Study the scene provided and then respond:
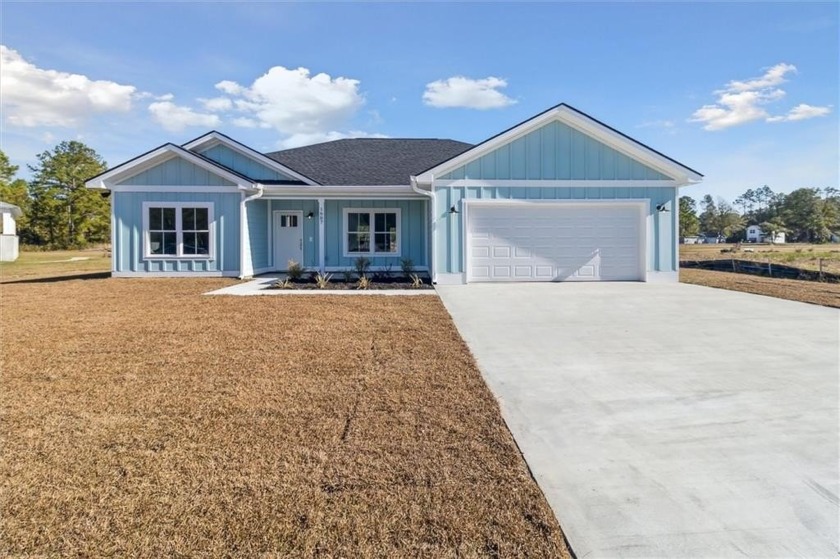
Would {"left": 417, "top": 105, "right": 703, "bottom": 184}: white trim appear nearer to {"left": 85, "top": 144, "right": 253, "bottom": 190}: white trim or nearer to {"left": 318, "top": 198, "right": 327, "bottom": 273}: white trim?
{"left": 318, "top": 198, "right": 327, "bottom": 273}: white trim

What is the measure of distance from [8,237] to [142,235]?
19508mm

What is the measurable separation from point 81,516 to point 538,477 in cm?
250

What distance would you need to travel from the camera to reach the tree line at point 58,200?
40312 mm

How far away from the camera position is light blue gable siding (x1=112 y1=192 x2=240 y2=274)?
13562mm

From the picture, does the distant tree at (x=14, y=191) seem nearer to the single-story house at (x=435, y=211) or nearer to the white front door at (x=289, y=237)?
the single-story house at (x=435, y=211)

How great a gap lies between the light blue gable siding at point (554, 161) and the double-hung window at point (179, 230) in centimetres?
749

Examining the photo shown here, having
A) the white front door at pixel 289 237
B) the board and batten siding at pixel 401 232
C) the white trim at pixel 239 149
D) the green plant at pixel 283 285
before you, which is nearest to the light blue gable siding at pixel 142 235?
the white trim at pixel 239 149

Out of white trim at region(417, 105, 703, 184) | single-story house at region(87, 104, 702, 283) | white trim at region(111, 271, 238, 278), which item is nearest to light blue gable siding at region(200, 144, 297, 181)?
single-story house at region(87, 104, 702, 283)

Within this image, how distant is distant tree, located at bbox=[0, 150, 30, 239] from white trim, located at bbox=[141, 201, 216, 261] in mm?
34859

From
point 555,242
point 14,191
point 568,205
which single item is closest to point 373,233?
point 555,242

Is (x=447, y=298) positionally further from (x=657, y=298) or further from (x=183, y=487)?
(x=183, y=487)

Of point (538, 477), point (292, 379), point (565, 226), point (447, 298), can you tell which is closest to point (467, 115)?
point (565, 226)

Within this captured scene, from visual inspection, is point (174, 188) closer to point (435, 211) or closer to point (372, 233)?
point (372, 233)

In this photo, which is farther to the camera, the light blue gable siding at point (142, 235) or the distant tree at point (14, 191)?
the distant tree at point (14, 191)
